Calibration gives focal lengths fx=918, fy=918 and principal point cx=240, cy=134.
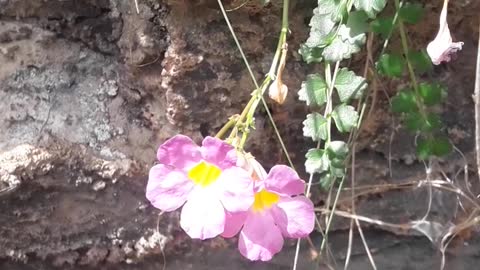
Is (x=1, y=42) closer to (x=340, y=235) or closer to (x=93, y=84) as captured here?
(x=93, y=84)

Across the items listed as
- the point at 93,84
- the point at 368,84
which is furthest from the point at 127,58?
the point at 368,84

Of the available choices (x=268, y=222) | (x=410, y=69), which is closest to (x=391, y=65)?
(x=410, y=69)

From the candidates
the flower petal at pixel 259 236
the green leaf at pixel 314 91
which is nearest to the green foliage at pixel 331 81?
the green leaf at pixel 314 91

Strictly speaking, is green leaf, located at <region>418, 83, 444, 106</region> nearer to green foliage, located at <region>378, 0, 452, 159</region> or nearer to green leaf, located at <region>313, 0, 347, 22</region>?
green foliage, located at <region>378, 0, 452, 159</region>

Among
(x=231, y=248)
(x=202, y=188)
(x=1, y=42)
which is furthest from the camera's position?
(x=231, y=248)

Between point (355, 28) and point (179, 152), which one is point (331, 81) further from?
point (179, 152)

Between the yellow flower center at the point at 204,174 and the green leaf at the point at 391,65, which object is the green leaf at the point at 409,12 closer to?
the green leaf at the point at 391,65
